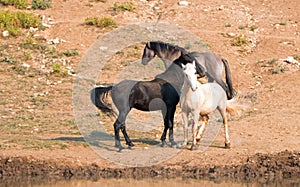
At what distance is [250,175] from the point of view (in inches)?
511

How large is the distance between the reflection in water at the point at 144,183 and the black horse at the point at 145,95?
1621 mm

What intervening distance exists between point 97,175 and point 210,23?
1296 centimetres

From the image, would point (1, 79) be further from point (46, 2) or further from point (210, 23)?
point (210, 23)

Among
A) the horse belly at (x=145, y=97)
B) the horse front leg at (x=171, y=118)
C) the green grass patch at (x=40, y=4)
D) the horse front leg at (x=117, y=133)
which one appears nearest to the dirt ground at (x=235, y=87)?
the green grass patch at (x=40, y=4)

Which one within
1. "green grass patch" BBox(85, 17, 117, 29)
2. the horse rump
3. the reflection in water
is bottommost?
the reflection in water

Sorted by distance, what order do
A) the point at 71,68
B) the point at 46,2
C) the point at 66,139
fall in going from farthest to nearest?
the point at 46,2
the point at 71,68
the point at 66,139

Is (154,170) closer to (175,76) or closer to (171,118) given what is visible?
(171,118)

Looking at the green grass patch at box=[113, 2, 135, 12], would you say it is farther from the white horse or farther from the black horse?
the white horse

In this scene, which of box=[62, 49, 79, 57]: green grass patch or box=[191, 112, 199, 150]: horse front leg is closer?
box=[191, 112, 199, 150]: horse front leg

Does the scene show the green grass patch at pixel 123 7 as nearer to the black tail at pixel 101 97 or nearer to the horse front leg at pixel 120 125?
the black tail at pixel 101 97

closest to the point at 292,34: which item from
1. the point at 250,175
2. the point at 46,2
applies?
the point at 46,2

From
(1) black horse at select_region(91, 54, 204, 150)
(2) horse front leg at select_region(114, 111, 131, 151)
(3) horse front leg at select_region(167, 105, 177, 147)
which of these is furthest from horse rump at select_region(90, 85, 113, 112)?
(3) horse front leg at select_region(167, 105, 177, 147)

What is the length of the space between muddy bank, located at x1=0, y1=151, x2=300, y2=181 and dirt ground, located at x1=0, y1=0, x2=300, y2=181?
0.02m

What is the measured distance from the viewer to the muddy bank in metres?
13.0
